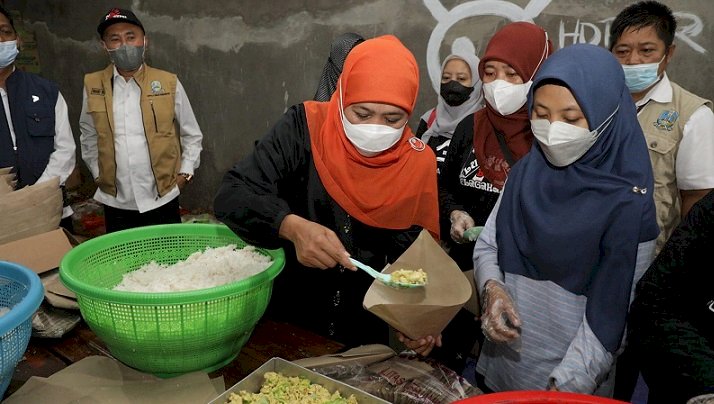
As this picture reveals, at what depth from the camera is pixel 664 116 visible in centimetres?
218

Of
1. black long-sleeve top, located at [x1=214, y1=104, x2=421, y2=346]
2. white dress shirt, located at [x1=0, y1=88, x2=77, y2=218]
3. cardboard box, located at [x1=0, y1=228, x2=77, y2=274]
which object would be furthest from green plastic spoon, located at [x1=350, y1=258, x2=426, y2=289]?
white dress shirt, located at [x1=0, y1=88, x2=77, y2=218]

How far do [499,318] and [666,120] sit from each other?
4.47 ft

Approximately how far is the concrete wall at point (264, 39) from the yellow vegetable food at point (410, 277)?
2.32 meters

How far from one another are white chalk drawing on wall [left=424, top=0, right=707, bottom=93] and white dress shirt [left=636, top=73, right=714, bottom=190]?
32.9 inches

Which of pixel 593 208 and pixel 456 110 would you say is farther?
pixel 456 110

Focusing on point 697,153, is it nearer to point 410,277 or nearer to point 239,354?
point 410,277

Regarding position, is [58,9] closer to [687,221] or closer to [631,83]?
[631,83]

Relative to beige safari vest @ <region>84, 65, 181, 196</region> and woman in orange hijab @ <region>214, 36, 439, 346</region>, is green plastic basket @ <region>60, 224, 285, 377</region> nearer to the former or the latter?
woman in orange hijab @ <region>214, 36, 439, 346</region>

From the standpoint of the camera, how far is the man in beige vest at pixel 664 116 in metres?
2.08

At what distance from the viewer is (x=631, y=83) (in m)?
2.19

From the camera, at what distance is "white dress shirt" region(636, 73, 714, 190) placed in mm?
2049

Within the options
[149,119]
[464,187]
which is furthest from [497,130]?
[149,119]

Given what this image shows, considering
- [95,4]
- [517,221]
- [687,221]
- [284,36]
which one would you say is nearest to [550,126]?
[517,221]

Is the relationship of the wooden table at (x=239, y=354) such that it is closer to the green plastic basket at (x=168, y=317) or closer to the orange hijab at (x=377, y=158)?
the green plastic basket at (x=168, y=317)
